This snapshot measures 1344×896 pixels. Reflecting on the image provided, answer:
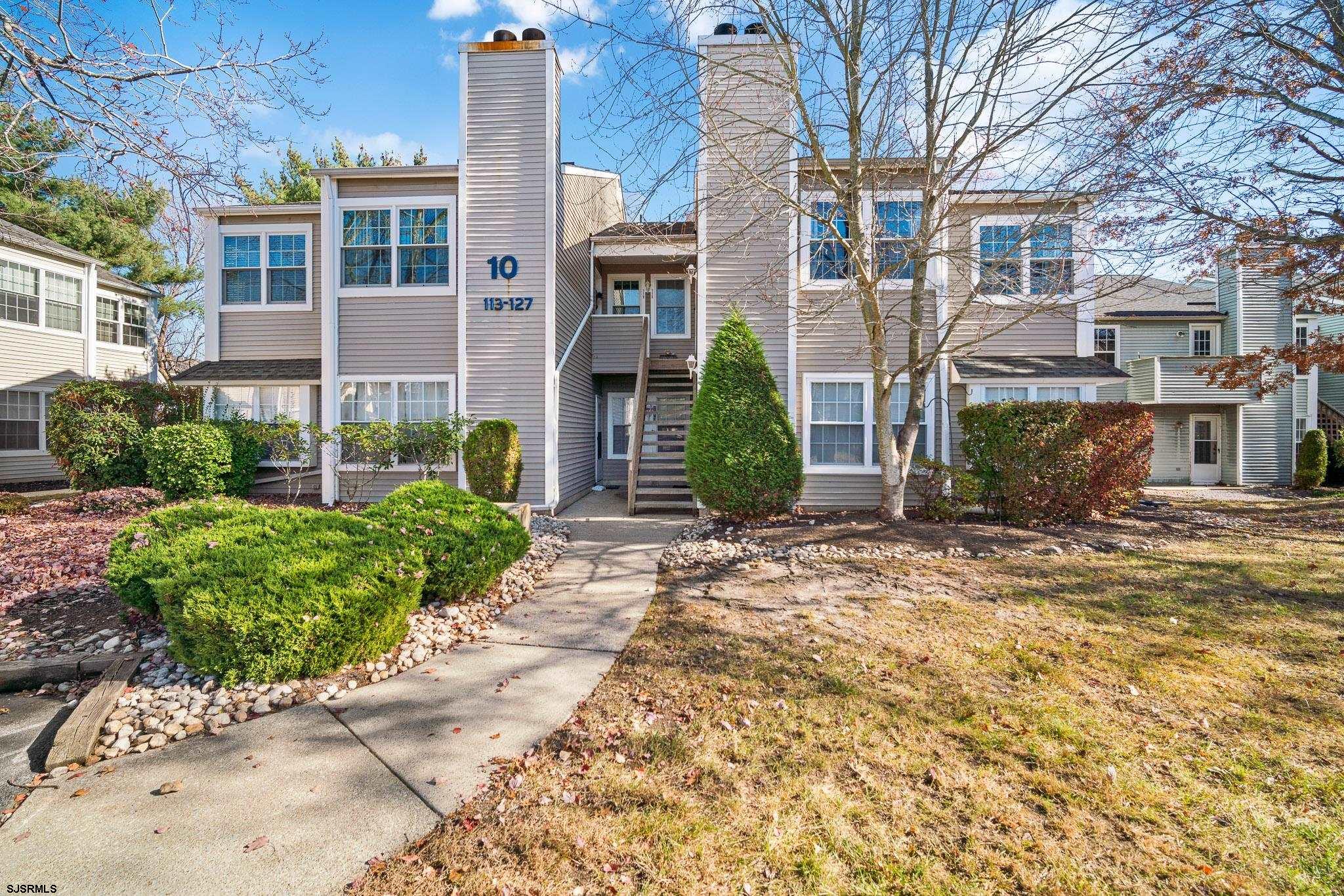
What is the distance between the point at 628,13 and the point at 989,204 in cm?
696

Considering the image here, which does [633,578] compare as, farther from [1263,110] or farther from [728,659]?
[1263,110]

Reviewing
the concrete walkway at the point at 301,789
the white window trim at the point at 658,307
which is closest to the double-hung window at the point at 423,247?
the white window trim at the point at 658,307

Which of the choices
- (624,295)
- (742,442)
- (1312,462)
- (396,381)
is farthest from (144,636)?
(1312,462)

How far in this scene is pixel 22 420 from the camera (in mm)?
14156

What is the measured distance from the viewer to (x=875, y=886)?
201cm

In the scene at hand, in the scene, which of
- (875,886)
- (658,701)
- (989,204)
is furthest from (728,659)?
(989,204)

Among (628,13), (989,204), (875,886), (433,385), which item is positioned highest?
(628,13)

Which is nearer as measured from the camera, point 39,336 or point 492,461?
point 492,461

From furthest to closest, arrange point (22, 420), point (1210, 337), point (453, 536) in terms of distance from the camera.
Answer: point (1210, 337)
point (22, 420)
point (453, 536)

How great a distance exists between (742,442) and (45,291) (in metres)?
19.0

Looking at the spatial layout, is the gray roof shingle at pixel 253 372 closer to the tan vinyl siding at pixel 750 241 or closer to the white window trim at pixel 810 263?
the tan vinyl siding at pixel 750 241

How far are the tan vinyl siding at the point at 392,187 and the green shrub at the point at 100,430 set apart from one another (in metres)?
5.32

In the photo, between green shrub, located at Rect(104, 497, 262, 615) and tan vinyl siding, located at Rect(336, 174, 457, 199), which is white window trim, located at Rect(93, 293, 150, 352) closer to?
tan vinyl siding, located at Rect(336, 174, 457, 199)

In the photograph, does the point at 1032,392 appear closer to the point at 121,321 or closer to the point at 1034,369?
the point at 1034,369
